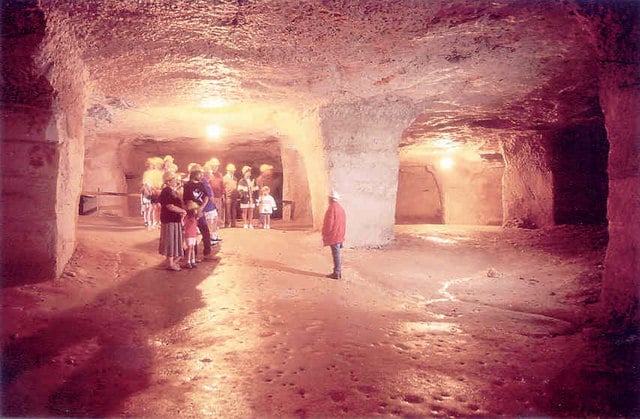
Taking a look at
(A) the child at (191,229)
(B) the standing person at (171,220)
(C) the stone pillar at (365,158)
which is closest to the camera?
(B) the standing person at (171,220)

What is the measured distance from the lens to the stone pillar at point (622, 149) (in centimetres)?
375

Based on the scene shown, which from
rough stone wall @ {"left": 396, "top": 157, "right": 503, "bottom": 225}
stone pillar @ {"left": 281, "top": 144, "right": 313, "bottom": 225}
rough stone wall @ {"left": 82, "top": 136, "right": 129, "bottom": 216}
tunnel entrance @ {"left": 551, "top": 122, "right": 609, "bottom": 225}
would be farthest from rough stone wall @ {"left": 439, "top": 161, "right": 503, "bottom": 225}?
rough stone wall @ {"left": 82, "top": 136, "right": 129, "bottom": 216}

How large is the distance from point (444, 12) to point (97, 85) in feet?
16.5

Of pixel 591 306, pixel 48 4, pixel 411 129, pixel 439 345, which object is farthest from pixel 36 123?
pixel 411 129

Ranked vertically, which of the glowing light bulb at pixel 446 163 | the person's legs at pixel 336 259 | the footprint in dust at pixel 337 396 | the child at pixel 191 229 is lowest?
the footprint in dust at pixel 337 396

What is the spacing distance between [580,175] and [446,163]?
19.9 ft

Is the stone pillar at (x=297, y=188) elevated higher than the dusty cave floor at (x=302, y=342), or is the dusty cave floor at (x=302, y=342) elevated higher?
the stone pillar at (x=297, y=188)

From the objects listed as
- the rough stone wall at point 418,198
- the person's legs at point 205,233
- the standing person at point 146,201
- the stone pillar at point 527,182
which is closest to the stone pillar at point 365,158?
the person's legs at point 205,233

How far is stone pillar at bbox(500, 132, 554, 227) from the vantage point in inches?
420

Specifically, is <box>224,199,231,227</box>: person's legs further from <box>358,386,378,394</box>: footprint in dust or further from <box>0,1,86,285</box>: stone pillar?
<box>358,386,378,394</box>: footprint in dust

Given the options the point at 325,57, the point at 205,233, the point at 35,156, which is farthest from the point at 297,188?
the point at 35,156

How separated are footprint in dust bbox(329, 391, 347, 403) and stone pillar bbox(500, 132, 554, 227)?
30.5ft

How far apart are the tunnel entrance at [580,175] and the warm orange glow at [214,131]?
832cm

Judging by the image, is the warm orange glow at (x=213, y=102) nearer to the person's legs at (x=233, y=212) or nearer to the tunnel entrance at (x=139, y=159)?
the person's legs at (x=233, y=212)
